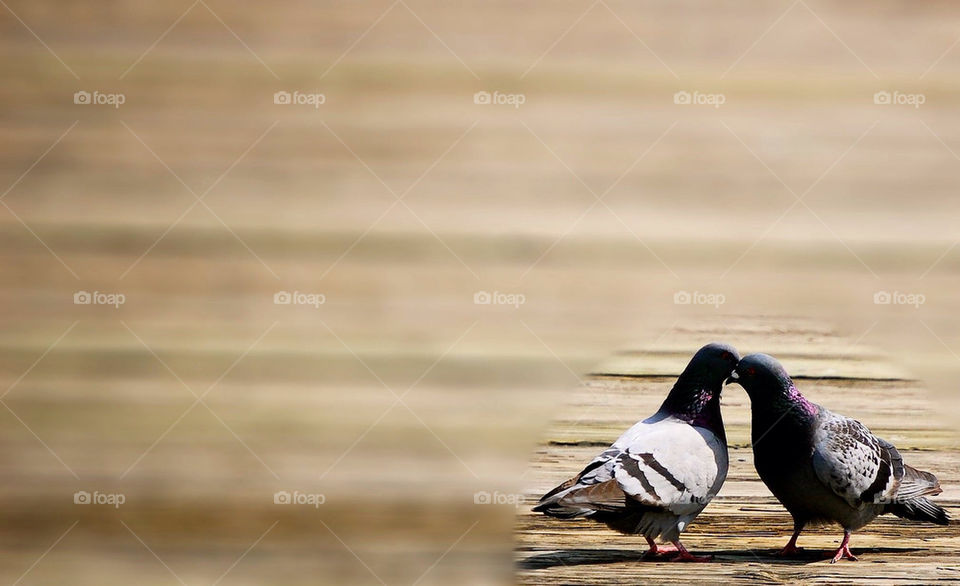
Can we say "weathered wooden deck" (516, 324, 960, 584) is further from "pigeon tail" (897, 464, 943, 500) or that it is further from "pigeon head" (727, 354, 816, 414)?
"pigeon head" (727, 354, 816, 414)

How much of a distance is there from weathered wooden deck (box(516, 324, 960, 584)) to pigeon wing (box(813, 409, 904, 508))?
4.6 inches

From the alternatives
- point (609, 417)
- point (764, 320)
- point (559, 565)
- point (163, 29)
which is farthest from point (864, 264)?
point (163, 29)

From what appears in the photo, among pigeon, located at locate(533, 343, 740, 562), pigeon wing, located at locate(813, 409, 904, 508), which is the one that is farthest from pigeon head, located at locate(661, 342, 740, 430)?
pigeon wing, located at locate(813, 409, 904, 508)

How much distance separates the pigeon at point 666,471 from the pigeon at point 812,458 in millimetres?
57

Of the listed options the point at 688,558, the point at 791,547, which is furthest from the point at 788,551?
the point at 688,558

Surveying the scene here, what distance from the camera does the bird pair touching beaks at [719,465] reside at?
4.37 feet

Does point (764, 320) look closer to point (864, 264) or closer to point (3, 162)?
point (864, 264)

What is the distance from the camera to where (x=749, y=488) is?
1.76m

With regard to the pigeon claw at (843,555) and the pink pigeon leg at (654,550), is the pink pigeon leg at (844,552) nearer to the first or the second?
the pigeon claw at (843,555)

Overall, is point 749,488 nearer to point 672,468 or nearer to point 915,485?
point 915,485

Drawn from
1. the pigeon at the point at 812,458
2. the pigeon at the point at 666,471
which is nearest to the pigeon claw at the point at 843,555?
the pigeon at the point at 812,458

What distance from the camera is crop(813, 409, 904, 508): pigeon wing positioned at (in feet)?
4.53

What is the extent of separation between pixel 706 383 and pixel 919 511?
473mm

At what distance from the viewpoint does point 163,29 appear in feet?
7.15
